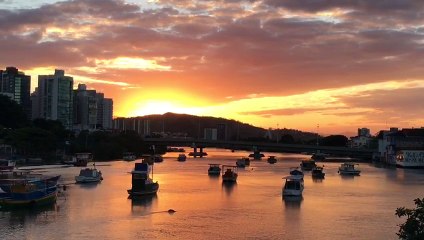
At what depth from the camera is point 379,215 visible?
1367 inches

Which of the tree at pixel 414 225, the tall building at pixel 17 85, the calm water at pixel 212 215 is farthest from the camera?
the tall building at pixel 17 85

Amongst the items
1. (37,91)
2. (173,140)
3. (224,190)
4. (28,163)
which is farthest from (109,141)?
A: (224,190)

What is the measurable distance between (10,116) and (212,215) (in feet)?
248

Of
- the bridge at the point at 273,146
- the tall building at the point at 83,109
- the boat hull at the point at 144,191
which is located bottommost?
the boat hull at the point at 144,191

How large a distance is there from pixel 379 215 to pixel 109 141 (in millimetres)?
85090

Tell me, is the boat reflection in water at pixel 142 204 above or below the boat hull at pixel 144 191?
below

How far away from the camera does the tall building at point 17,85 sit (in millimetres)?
154375

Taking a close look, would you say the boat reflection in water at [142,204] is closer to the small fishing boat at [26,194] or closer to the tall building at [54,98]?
the small fishing boat at [26,194]

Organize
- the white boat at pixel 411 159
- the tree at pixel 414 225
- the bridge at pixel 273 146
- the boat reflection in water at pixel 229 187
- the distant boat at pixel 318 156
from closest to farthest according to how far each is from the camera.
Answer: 1. the tree at pixel 414 225
2. the boat reflection in water at pixel 229 187
3. the white boat at pixel 411 159
4. the bridge at pixel 273 146
5. the distant boat at pixel 318 156

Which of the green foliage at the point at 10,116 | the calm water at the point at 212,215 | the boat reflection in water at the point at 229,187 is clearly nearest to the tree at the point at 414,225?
the calm water at the point at 212,215

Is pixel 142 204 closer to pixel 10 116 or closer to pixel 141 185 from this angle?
pixel 141 185

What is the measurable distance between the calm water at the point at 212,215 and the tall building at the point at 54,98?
110152 millimetres

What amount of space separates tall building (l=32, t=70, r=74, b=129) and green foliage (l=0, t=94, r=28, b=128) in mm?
50165

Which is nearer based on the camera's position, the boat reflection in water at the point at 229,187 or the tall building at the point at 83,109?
the boat reflection in water at the point at 229,187
